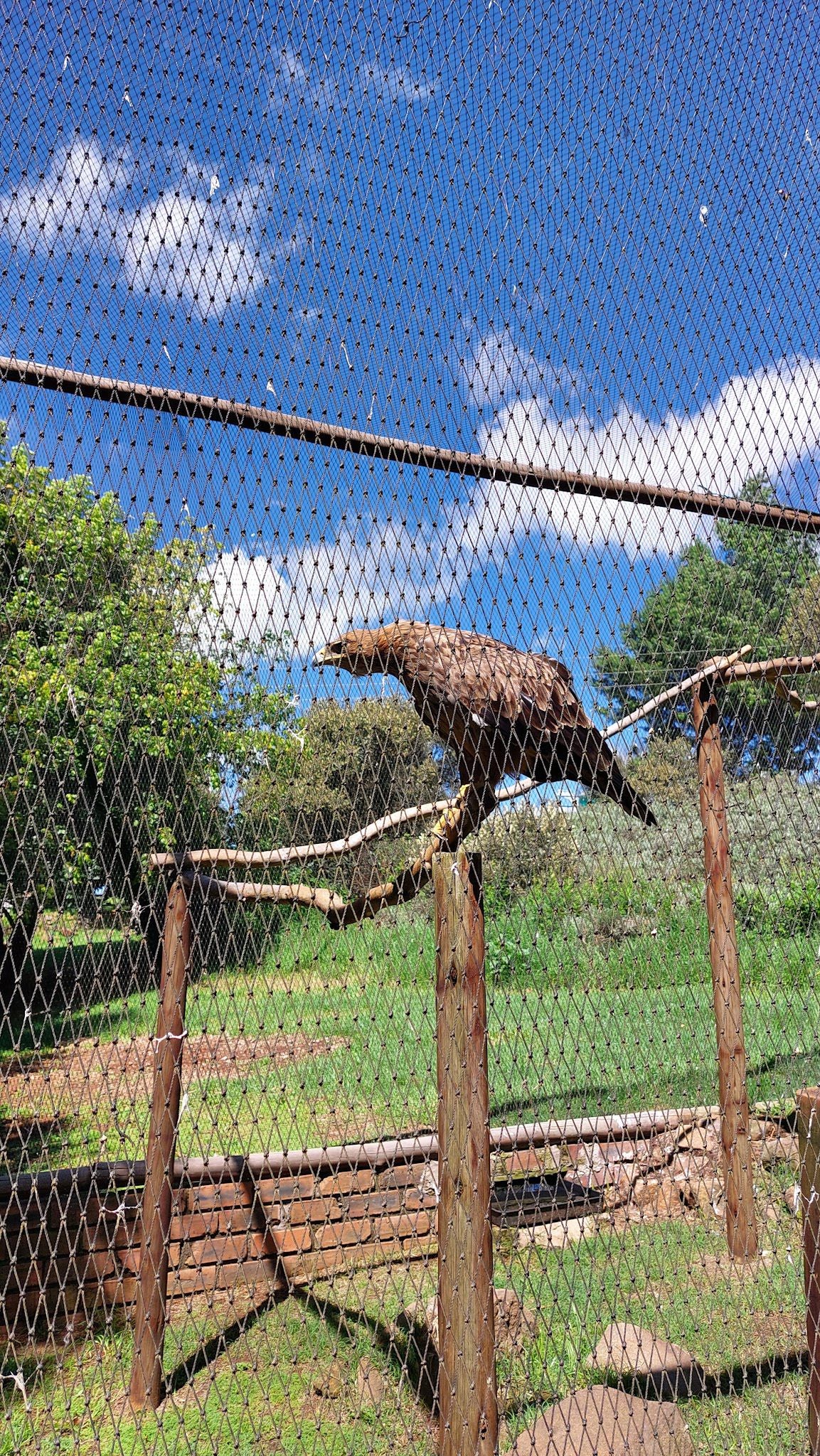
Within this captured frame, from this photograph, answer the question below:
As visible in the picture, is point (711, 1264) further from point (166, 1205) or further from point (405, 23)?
point (405, 23)

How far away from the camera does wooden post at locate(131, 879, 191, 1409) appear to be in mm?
2344

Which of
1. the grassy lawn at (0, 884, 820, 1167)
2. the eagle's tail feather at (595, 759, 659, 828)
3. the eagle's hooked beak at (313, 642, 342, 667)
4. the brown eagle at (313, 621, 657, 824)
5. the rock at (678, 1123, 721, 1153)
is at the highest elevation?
the eagle's hooked beak at (313, 642, 342, 667)

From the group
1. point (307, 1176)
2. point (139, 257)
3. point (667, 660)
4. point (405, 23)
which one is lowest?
point (307, 1176)

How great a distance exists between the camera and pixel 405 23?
2.05 m

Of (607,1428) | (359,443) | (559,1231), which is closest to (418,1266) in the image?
(559,1231)

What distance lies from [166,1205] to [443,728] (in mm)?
1296

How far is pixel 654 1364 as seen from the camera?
90.0 inches

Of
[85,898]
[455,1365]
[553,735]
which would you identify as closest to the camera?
[455,1365]

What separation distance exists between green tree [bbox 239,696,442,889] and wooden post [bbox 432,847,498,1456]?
302 mm

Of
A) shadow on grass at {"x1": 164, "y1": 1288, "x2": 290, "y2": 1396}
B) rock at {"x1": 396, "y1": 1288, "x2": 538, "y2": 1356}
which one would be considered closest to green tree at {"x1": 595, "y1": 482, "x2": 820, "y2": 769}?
rock at {"x1": 396, "y1": 1288, "x2": 538, "y2": 1356}

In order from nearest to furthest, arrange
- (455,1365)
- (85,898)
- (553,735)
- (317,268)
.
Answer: (455,1365)
(317,268)
(553,735)
(85,898)

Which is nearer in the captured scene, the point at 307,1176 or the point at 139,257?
the point at 139,257

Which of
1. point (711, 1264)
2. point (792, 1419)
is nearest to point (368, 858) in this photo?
point (792, 1419)

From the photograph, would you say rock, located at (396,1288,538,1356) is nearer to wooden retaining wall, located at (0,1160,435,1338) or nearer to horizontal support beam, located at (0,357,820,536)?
wooden retaining wall, located at (0,1160,435,1338)
